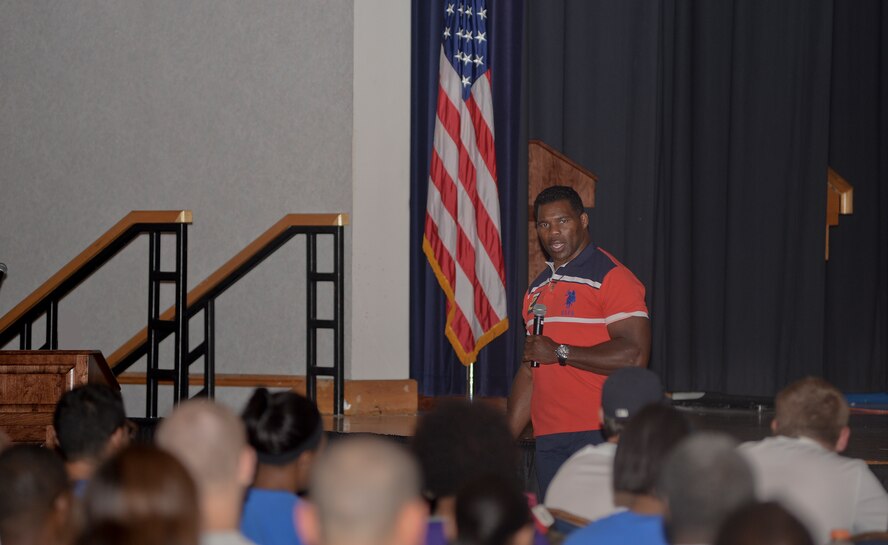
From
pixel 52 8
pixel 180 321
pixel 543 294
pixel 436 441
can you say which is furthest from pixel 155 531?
pixel 52 8

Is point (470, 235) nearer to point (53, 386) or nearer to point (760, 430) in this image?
point (760, 430)

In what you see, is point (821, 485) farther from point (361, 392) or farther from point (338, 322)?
point (361, 392)

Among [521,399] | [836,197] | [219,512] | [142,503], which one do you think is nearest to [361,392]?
[521,399]

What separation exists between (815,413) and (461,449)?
0.96 metres

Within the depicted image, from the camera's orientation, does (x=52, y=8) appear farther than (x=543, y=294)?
Yes

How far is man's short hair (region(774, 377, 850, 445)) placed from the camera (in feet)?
9.36

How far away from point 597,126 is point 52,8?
3.88 m

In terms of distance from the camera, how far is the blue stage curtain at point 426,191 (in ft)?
24.1

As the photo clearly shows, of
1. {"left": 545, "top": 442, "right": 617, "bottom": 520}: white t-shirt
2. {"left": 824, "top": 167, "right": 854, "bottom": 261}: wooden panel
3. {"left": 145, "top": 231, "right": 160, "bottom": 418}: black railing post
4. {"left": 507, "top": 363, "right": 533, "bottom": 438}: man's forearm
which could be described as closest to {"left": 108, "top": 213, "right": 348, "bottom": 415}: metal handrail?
{"left": 145, "top": 231, "right": 160, "bottom": 418}: black railing post

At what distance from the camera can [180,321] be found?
6.38 meters

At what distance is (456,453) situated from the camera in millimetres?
2457

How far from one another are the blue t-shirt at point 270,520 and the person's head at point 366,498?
2.74 ft

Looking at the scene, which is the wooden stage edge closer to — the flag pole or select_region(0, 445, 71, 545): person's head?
the flag pole

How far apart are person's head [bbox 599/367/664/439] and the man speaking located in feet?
3.41
